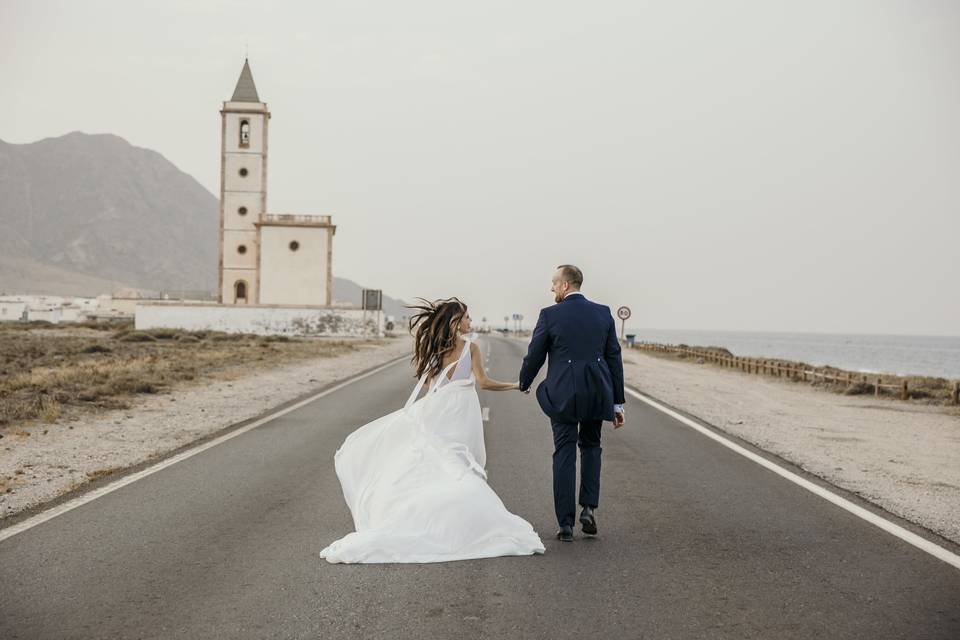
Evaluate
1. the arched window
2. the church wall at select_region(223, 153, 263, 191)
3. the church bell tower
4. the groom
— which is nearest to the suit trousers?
the groom

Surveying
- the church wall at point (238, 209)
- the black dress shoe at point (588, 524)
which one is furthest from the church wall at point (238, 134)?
the black dress shoe at point (588, 524)

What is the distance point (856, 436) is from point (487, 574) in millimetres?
10444

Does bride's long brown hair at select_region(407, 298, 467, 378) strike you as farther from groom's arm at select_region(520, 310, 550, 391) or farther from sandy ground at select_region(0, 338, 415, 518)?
sandy ground at select_region(0, 338, 415, 518)

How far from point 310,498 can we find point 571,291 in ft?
10.5

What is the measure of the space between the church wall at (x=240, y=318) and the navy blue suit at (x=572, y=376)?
55.6m

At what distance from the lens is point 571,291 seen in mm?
6477

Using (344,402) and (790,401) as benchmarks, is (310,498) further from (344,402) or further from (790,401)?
(790,401)

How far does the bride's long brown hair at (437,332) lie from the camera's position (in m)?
6.48

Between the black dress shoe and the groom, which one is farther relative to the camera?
the black dress shoe

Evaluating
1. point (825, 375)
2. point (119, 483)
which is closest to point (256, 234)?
point (825, 375)

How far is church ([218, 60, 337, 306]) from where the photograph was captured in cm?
6462

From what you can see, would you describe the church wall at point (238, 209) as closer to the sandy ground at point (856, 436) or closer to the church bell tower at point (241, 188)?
the church bell tower at point (241, 188)

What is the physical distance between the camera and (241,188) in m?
67.8

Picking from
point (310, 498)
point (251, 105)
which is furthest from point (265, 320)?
point (310, 498)
